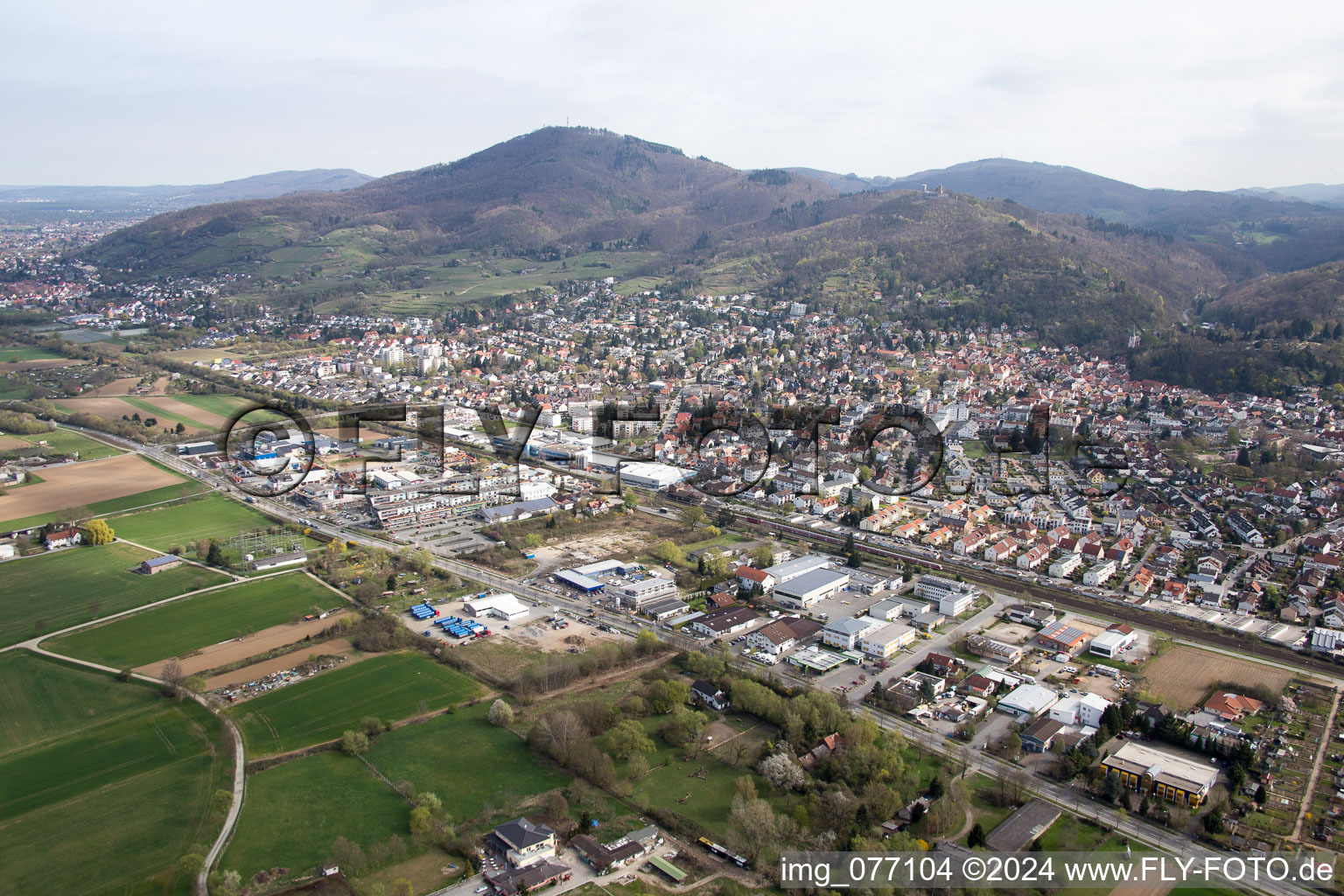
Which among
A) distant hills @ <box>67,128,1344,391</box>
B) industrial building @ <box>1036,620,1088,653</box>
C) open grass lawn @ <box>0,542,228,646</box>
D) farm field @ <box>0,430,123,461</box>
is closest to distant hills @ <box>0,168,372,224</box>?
distant hills @ <box>67,128,1344,391</box>

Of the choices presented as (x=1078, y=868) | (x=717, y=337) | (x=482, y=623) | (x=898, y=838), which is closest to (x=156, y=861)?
(x=482, y=623)

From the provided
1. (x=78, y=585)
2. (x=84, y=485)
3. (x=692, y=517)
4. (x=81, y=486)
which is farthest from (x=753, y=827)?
(x=84, y=485)

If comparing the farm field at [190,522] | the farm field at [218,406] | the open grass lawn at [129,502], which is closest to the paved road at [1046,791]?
the farm field at [190,522]

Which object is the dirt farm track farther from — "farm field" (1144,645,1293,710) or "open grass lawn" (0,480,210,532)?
"farm field" (1144,645,1293,710)

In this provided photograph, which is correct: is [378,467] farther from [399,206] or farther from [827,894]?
[399,206]

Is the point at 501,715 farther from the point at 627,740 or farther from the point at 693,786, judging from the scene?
the point at 693,786

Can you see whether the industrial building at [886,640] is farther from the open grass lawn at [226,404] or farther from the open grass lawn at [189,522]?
the open grass lawn at [226,404]

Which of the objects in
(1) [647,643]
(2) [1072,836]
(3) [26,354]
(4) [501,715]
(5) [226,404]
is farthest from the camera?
(3) [26,354]
